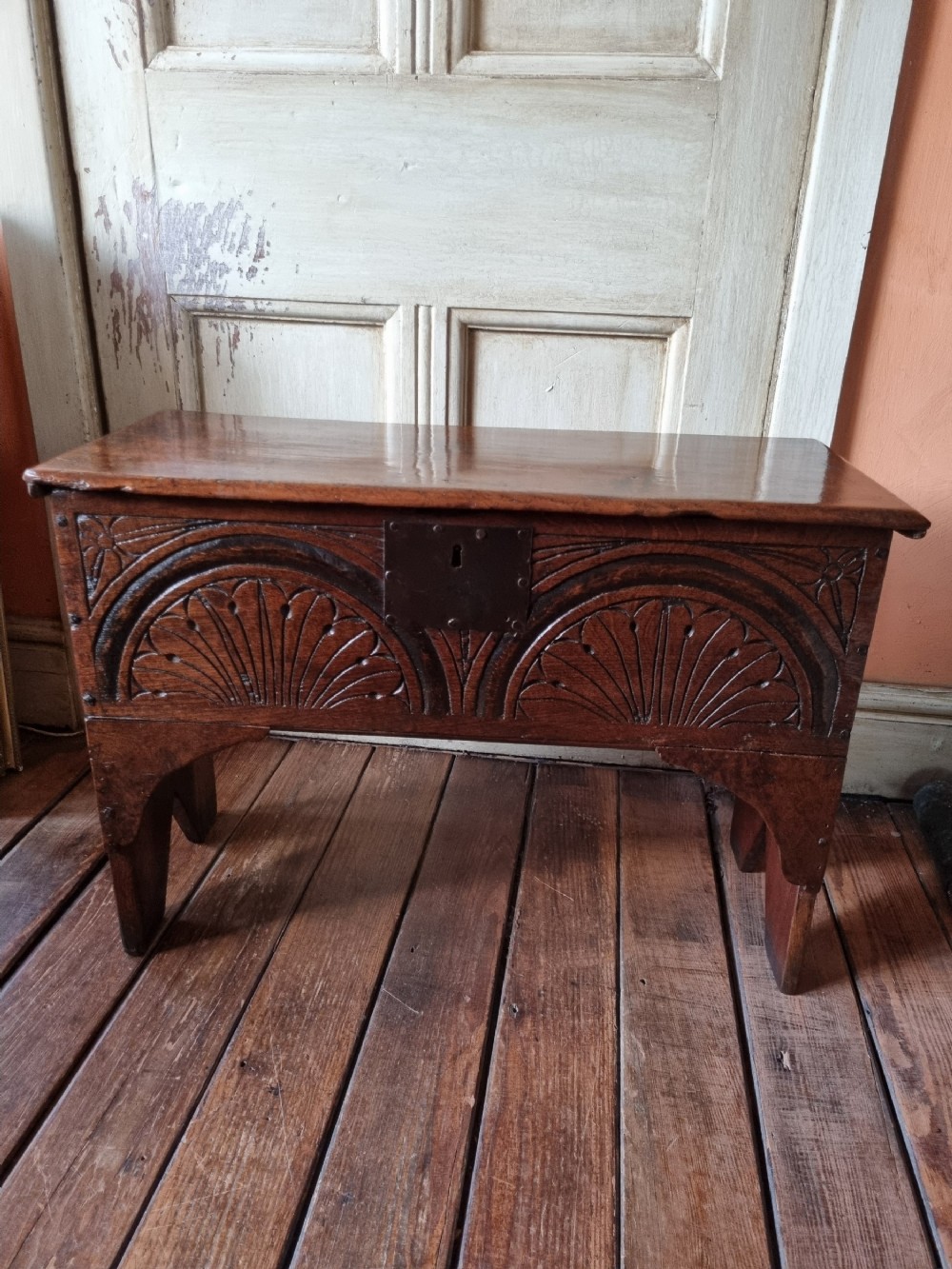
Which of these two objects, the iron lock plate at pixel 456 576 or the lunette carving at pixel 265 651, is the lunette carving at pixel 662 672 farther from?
the lunette carving at pixel 265 651

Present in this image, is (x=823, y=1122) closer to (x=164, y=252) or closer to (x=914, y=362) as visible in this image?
(x=914, y=362)

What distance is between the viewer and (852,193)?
55.0 inches

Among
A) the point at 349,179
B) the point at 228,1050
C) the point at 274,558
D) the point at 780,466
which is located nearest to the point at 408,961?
the point at 228,1050

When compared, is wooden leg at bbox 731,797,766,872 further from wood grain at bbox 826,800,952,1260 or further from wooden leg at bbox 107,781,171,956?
wooden leg at bbox 107,781,171,956

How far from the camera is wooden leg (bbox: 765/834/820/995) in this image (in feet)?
4.00

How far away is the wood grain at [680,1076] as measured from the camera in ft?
3.12

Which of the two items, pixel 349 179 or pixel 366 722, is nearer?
pixel 366 722

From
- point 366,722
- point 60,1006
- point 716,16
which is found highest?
Answer: point 716,16

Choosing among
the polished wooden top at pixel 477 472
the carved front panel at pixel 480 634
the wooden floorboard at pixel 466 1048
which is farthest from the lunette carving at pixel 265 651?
the wooden floorboard at pixel 466 1048

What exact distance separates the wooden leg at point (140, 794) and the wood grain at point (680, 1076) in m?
0.65

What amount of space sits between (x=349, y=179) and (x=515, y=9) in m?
0.36

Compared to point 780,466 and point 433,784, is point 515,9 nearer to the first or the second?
point 780,466

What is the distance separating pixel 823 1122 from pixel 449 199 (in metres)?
1.43

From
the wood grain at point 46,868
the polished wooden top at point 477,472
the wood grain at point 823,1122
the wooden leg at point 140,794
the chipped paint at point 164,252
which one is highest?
the chipped paint at point 164,252
